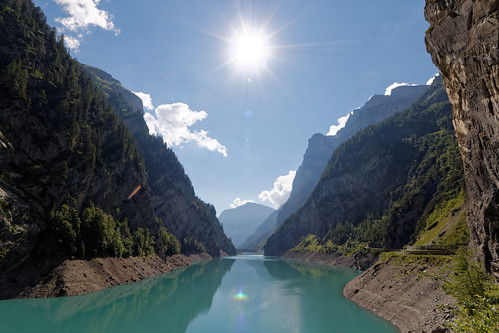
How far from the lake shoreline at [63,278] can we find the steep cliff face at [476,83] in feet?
236

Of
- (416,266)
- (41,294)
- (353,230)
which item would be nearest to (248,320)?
(416,266)

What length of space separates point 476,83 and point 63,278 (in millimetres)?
77777

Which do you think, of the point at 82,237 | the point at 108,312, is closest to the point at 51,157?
the point at 82,237

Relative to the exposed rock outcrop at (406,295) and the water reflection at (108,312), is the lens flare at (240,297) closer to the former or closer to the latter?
the water reflection at (108,312)

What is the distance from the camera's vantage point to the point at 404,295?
4059cm

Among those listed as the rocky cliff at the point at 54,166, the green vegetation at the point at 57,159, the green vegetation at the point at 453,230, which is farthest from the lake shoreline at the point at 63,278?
the green vegetation at the point at 453,230

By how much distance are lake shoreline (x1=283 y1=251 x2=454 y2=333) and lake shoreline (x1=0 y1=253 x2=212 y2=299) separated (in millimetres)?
57749

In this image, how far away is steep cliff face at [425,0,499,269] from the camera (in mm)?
29219

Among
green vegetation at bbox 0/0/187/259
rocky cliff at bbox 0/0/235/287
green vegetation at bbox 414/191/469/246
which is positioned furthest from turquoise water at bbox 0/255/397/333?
green vegetation at bbox 414/191/469/246

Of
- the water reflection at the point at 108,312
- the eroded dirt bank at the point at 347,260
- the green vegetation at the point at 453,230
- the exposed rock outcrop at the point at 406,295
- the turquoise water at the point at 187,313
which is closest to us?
the exposed rock outcrop at the point at 406,295

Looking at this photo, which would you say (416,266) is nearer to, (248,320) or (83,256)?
(248,320)

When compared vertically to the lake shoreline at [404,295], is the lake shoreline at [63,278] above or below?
above

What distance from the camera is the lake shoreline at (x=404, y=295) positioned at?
1240 inches

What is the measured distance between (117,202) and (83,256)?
1640 inches
